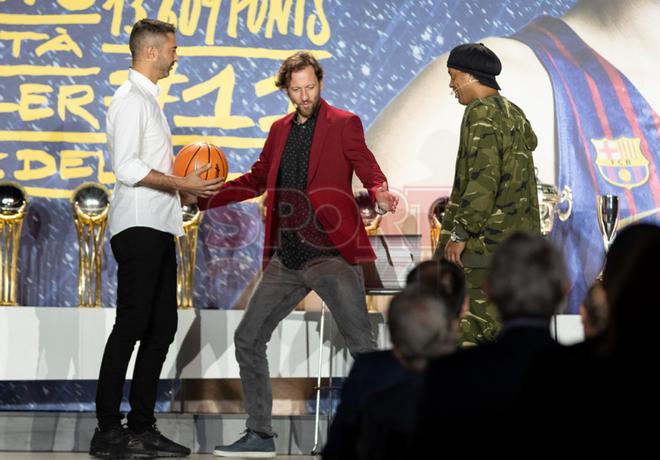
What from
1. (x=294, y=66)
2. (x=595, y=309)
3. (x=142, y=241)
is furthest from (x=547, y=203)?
(x=595, y=309)

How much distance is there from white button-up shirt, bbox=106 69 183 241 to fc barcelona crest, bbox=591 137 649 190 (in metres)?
2.32

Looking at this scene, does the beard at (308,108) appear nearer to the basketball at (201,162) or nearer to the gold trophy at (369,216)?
the basketball at (201,162)

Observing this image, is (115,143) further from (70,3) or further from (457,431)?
(457,431)

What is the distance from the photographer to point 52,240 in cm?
581

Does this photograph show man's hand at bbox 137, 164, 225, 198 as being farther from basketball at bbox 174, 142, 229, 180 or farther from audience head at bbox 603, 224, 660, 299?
audience head at bbox 603, 224, 660, 299

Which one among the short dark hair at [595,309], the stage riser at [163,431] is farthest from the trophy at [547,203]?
the short dark hair at [595,309]

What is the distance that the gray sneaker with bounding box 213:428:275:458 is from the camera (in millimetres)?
4641

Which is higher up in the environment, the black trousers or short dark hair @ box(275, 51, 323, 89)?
short dark hair @ box(275, 51, 323, 89)

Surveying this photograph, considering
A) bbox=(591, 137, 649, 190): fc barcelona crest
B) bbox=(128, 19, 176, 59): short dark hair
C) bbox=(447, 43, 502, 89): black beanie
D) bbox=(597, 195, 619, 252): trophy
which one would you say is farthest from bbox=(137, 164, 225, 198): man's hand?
bbox=(591, 137, 649, 190): fc barcelona crest

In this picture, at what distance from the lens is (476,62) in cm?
398

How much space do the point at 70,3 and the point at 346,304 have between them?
2432 millimetres

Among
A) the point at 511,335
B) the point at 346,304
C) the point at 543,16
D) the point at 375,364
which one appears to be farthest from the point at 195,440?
the point at 511,335

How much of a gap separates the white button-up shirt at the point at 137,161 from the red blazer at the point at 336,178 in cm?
34

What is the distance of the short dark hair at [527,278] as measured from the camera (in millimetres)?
1933
